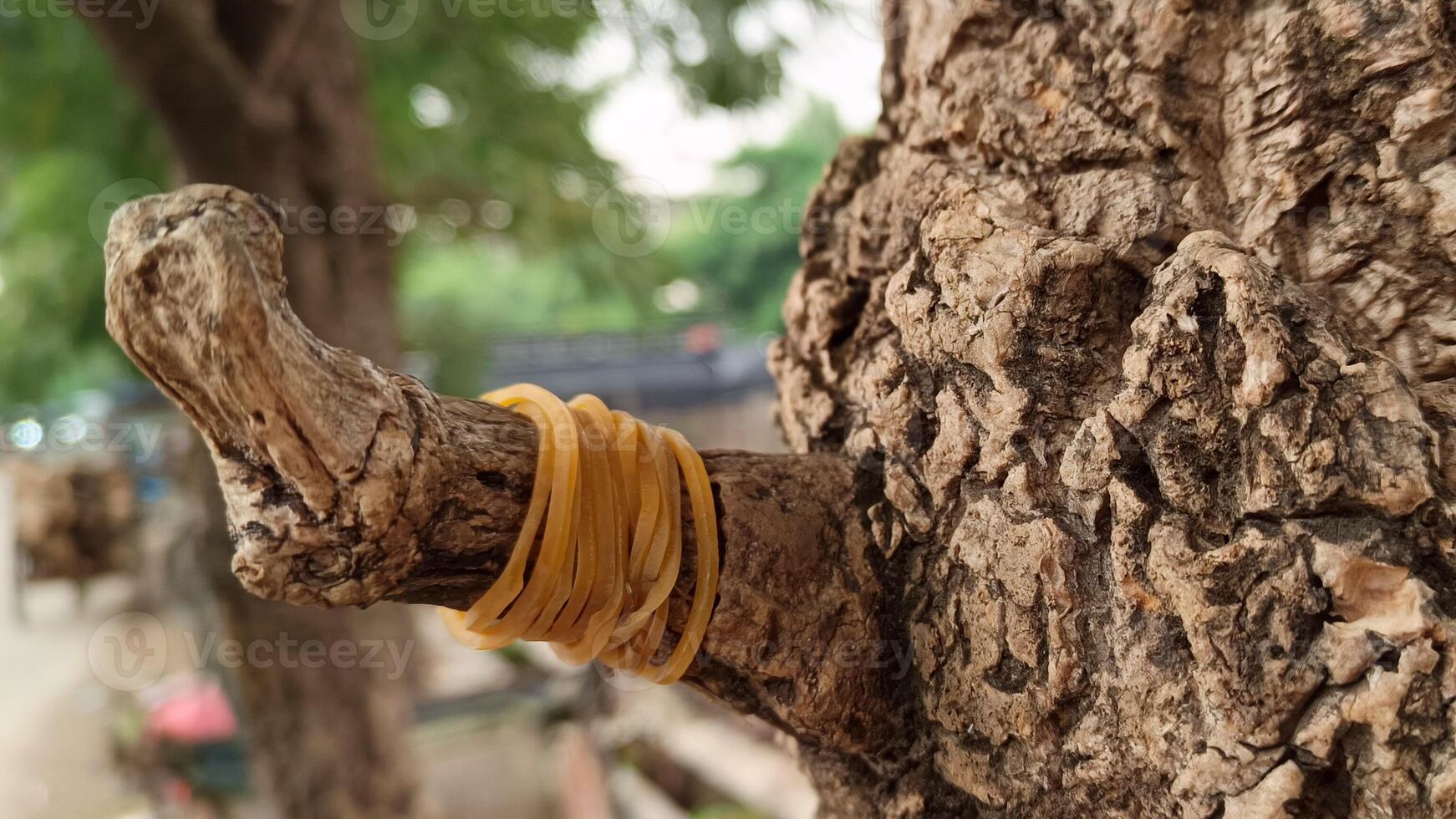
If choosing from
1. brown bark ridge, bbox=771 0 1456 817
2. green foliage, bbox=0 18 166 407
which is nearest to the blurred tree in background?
green foliage, bbox=0 18 166 407

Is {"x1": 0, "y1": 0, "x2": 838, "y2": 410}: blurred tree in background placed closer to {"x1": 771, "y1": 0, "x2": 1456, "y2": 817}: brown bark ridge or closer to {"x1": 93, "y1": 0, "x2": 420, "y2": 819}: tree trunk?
{"x1": 93, "y1": 0, "x2": 420, "y2": 819}: tree trunk

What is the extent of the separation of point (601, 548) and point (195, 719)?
1.93 meters

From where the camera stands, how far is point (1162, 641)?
417 millimetres

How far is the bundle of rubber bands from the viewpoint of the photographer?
0.45 meters

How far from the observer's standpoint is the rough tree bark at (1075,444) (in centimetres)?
38

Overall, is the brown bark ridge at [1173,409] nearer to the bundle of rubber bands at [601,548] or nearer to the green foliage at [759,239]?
the bundle of rubber bands at [601,548]

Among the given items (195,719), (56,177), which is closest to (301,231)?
(56,177)

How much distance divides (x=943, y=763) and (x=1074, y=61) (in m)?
0.37

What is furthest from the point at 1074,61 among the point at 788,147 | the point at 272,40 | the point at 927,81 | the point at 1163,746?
the point at 788,147

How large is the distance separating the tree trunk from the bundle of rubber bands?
36.1 inches

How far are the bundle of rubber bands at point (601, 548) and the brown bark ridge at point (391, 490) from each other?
10 millimetres

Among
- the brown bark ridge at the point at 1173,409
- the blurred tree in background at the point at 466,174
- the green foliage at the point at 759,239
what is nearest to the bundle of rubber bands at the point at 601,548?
the brown bark ridge at the point at 1173,409

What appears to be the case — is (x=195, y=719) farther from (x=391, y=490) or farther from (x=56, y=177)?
(x=391, y=490)

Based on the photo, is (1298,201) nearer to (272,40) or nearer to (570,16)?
(272,40)
